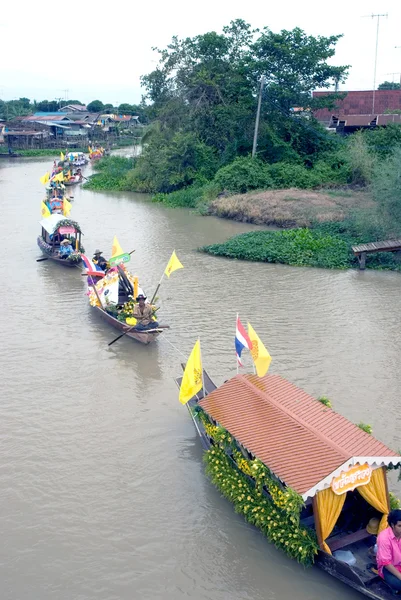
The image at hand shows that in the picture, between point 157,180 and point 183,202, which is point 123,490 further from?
point 157,180

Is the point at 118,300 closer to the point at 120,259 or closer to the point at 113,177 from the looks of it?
the point at 120,259

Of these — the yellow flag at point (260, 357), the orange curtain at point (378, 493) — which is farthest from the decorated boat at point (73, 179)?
the orange curtain at point (378, 493)

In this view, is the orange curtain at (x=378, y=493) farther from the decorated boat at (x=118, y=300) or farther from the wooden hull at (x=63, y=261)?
the wooden hull at (x=63, y=261)

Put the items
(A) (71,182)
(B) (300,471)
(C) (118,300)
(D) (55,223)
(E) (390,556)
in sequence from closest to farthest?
(E) (390,556) < (B) (300,471) < (C) (118,300) < (D) (55,223) < (A) (71,182)

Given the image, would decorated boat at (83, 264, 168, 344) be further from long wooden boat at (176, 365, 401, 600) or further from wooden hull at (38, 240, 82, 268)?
long wooden boat at (176, 365, 401, 600)

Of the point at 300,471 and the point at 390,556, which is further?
the point at 300,471

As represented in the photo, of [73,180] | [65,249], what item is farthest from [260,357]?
[73,180]

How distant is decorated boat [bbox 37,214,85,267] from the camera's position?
18.7m

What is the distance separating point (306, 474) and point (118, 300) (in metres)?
8.35

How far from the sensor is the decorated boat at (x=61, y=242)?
1866 centimetres

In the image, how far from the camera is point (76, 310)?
15.4 meters

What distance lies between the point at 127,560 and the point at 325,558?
7.57ft

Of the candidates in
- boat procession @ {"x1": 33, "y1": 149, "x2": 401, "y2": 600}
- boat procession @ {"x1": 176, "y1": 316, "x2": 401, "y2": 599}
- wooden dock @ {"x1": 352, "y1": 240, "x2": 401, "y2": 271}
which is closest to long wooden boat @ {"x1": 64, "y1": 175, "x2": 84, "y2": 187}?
wooden dock @ {"x1": 352, "y1": 240, "x2": 401, "y2": 271}

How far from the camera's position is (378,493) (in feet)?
21.5
